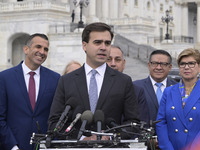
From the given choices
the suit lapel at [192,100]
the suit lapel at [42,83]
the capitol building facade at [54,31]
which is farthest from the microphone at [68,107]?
the capitol building facade at [54,31]

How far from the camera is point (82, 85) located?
480cm

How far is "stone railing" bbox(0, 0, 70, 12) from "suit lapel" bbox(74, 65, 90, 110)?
30.7m

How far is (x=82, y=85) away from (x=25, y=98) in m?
1.34

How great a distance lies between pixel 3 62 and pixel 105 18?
18301 millimetres

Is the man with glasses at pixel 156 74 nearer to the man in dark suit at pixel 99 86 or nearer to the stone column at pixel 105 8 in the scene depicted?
the man in dark suit at pixel 99 86

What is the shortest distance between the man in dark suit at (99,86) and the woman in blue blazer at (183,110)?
0.81 m

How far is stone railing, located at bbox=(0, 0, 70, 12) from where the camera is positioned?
3516 cm

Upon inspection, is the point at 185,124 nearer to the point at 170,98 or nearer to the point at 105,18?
the point at 170,98

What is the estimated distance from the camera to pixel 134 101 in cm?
488

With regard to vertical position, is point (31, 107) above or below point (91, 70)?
below

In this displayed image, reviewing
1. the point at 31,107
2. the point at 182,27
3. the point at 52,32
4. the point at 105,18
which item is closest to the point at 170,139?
the point at 31,107

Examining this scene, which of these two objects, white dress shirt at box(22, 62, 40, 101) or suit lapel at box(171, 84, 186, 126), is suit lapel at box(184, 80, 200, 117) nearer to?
suit lapel at box(171, 84, 186, 126)

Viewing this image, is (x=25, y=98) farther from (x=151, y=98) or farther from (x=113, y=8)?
(x=113, y=8)

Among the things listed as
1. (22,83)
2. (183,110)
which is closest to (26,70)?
Answer: (22,83)
